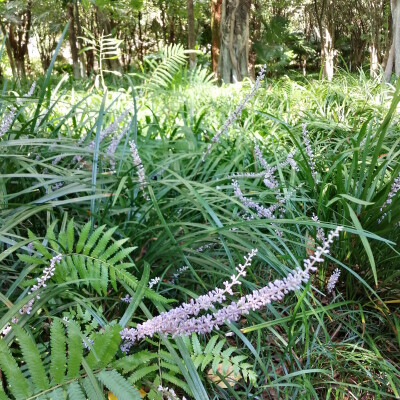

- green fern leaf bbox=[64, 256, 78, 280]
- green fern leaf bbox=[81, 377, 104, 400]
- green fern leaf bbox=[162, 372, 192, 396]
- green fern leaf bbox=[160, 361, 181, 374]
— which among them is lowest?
green fern leaf bbox=[162, 372, 192, 396]

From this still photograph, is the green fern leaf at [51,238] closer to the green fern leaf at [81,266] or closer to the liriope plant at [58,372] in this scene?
the green fern leaf at [81,266]

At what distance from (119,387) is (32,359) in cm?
15

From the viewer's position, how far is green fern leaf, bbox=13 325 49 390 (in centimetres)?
68

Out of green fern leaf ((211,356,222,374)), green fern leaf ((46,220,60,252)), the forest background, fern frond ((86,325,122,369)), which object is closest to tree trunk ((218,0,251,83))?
the forest background

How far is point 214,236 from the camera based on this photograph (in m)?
1.40

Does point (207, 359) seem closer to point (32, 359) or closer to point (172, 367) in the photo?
point (172, 367)

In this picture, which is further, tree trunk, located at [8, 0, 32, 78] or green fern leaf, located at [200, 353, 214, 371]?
tree trunk, located at [8, 0, 32, 78]

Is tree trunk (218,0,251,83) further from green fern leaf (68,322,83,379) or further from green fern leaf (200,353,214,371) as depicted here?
green fern leaf (68,322,83,379)

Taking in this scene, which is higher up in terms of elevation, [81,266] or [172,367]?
[81,266]

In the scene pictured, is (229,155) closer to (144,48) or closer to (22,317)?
(22,317)

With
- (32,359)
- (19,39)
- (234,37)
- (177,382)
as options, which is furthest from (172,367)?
(19,39)

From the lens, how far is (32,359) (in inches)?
26.9

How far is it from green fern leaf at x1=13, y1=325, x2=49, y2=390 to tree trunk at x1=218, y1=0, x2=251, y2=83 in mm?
6802

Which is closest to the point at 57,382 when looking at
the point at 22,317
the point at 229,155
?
the point at 22,317
